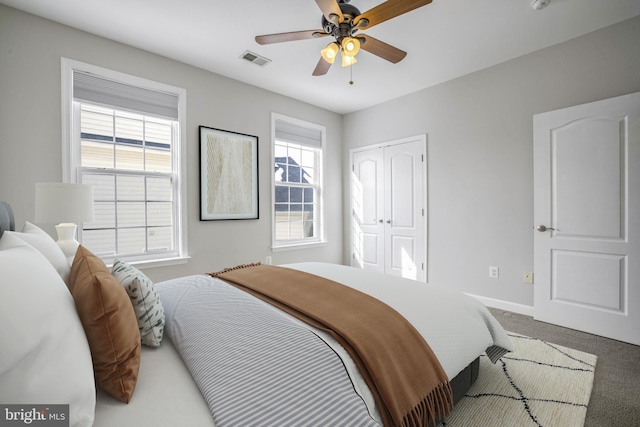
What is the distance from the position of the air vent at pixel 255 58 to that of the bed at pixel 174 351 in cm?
231

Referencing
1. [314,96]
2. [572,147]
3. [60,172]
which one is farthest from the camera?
[314,96]

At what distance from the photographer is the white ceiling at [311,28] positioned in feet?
7.33

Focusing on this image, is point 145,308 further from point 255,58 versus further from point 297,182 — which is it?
point 297,182

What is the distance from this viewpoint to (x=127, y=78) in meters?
2.73

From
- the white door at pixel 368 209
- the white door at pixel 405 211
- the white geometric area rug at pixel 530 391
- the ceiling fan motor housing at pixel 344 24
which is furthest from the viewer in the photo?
the white door at pixel 368 209

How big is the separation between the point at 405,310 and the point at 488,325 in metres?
0.63

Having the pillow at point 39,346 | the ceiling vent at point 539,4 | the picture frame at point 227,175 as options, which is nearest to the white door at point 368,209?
the picture frame at point 227,175

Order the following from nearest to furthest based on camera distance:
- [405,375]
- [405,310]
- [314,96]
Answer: [405,375], [405,310], [314,96]

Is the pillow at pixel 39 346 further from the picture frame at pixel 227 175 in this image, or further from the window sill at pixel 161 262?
the picture frame at pixel 227 175

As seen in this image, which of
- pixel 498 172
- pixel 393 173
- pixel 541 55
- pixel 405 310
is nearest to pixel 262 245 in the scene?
pixel 393 173

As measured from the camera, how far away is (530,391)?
171 cm

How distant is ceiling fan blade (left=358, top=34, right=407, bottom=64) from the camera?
6.89 feet

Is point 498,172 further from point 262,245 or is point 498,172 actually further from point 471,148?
point 262,245
